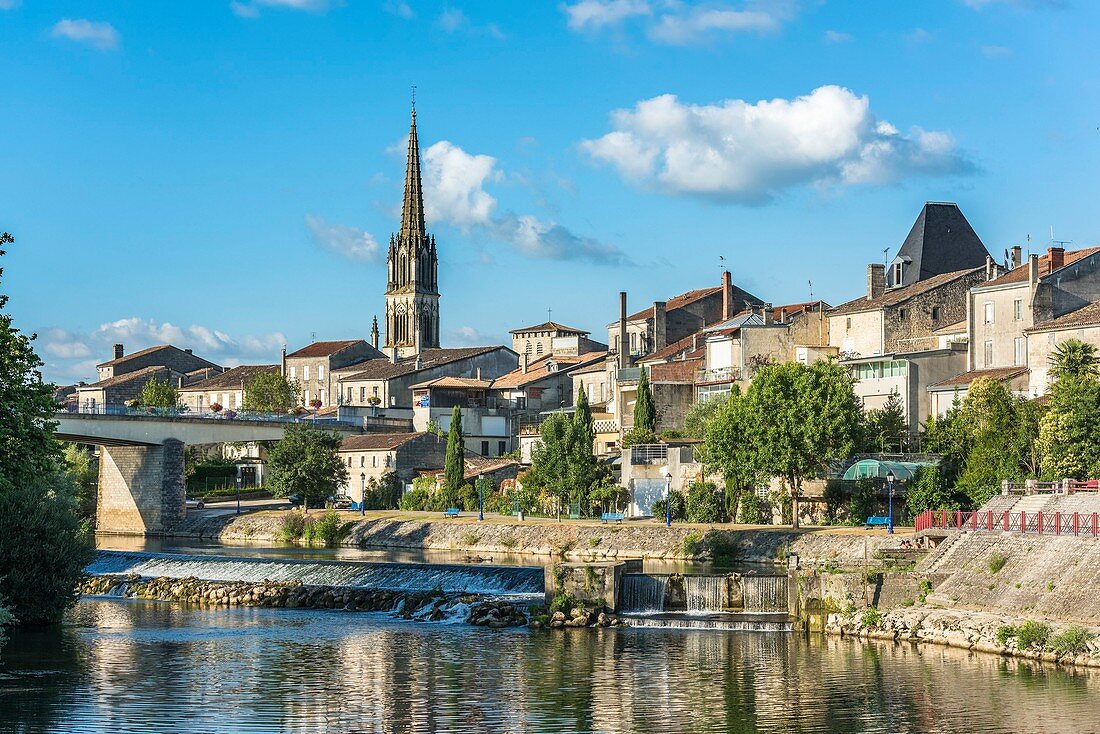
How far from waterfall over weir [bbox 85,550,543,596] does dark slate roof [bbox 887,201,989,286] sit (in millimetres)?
39901

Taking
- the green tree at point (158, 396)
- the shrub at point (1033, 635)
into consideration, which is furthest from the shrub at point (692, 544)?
the green tree at point (158, 396)

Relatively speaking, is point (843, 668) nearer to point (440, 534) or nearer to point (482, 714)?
point (482, 714)

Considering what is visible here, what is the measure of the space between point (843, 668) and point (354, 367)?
310 ft

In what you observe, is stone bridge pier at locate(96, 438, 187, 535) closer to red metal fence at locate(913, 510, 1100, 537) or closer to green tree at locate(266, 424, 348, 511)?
green tree at locate(266, 424, 348, 511)

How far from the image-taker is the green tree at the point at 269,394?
11919cm

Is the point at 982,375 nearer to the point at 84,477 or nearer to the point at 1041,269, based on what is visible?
the point at 1041,269

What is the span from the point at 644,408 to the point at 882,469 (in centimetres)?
2322

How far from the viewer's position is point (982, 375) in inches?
2506

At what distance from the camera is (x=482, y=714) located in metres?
28.1

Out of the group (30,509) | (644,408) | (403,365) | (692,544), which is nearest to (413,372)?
(403,365)

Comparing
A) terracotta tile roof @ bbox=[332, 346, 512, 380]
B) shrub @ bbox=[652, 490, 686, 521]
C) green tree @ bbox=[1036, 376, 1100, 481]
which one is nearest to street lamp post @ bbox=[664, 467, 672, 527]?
shrub @ bbox=[652, 490, 686, 521]

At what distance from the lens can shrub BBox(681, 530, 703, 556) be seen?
56.3 meters

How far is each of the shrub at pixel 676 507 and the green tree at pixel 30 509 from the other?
2824 centimetres

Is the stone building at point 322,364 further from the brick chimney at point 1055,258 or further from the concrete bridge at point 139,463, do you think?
the brick chimney at point 1055,258
